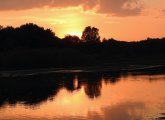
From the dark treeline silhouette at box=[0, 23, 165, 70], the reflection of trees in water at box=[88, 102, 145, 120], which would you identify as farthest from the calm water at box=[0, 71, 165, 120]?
the dark treeline silhouette at box=[0, 23, 165, 70]

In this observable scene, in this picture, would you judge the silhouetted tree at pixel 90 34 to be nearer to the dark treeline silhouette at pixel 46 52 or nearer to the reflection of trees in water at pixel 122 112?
the dark treeline silhouette at pixel 46 52

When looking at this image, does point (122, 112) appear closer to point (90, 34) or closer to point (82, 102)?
point (82, 102)

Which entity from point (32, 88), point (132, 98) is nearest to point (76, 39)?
point (32, 88)

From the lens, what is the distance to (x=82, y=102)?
3016cm

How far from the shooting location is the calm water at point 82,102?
78.4 feet

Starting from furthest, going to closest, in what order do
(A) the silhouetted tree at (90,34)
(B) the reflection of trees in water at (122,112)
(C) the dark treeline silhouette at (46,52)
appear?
(A) the silhouetted tree at (90,34) < (C) the dark treeline silhouette at (46,52) < (B) the reflection of trees in water at (122,112)

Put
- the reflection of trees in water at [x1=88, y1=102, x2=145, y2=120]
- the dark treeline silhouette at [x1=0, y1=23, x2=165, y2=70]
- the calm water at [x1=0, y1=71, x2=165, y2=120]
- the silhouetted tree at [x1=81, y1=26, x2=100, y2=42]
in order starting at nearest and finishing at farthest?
1. the reflection of trees in water at [x1=88, y1=102, x2=145, y2=120]
2. the calm water at [x1=0, y1=71, x2=165, y2=120]
3. the dark treeline silhouette at [x1=0, y1=23, x2=165, y2=70]
4. the silhouetted tree at [x1=81, y1=26, x2=100, y2=42]

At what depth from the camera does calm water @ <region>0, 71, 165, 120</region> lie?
2391 centimetres

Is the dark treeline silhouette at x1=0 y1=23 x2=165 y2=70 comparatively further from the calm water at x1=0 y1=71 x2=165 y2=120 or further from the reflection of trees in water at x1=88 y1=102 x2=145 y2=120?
the reflection of trees in water at x1=88 y1=102 x2=145 y2=120

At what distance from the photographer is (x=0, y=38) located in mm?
90250

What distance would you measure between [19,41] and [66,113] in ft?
219

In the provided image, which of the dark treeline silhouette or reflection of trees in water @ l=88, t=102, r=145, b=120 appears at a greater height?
the dark treeline silhouette

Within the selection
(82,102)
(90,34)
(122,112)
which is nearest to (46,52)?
(82,102)

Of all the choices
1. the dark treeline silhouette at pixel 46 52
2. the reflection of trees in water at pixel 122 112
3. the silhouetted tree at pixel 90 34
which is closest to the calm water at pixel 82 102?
the reflection of trees in water at pixel 122 112
